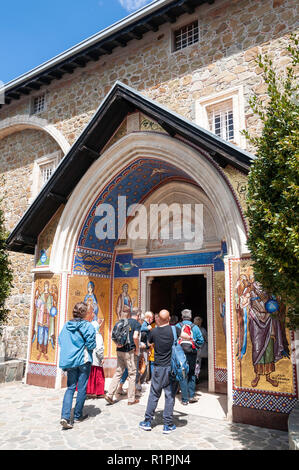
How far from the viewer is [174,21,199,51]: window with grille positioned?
29.6 feet

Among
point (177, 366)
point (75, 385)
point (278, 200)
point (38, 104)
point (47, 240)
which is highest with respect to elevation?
point (38, 104)

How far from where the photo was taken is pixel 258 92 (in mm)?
7668

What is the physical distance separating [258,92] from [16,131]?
9.02 m

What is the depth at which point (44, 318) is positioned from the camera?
795 centimetres

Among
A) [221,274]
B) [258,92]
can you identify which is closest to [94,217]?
[221,274]

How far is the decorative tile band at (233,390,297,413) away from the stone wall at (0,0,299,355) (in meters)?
5.32

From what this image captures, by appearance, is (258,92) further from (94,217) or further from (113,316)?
(113,316)

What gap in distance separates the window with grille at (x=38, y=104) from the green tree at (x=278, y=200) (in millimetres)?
9864

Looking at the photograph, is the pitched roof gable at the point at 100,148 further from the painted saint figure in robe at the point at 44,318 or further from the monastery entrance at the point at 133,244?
the painted saint figure in robe at the point at 44,318

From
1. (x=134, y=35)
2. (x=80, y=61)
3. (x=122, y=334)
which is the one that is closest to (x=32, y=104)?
(x=80, y=61)

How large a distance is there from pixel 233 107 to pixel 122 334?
556 cm

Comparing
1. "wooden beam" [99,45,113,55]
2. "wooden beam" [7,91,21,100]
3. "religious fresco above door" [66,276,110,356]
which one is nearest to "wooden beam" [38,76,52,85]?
"wooden beam" [7,91,21,100]

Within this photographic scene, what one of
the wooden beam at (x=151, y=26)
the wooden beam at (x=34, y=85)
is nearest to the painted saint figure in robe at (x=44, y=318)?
the wooden beam at (x=151, y=26)

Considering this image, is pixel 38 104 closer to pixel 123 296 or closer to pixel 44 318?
pixel 123 296
